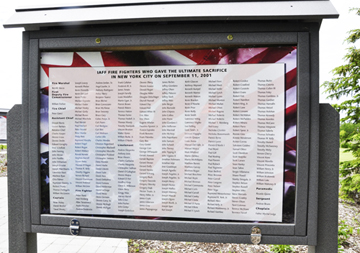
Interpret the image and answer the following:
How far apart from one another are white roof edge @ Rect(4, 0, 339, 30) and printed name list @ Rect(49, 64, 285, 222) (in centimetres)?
31

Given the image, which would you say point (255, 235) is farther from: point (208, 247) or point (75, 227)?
point (208, 247)

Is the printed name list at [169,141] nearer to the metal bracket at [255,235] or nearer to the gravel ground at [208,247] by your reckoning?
the metal bracket at [255,235]

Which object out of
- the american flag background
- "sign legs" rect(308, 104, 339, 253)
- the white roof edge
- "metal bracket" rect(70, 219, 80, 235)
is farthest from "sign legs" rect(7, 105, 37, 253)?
"sign legs" rect(308, 104, 339, 253)

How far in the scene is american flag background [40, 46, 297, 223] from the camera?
152 cm

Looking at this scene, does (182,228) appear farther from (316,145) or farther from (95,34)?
(95,34)

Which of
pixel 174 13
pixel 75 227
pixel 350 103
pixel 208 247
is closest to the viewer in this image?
pixel 174 13

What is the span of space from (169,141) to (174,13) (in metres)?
0.85

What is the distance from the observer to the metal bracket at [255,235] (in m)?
1.51

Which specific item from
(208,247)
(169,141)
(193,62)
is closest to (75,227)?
(169,141)

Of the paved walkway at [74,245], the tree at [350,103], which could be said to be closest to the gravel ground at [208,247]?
the paved walkway at [74,245]

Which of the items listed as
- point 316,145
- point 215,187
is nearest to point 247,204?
point 215,187

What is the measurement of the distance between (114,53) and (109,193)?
101 centimetres

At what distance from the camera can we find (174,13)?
4.83ft

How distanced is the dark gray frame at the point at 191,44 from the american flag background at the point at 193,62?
0.04 metres
